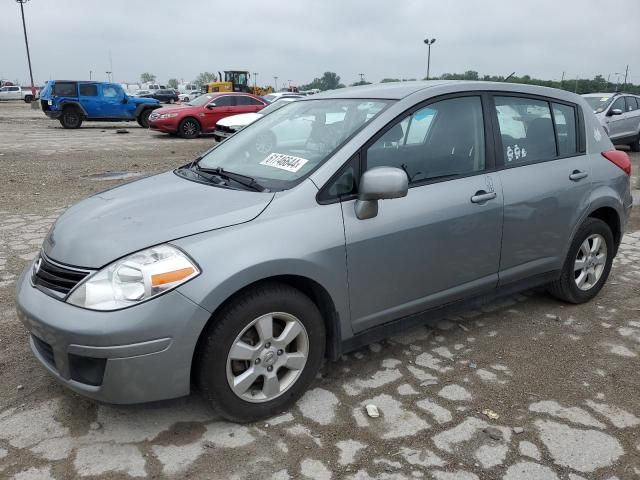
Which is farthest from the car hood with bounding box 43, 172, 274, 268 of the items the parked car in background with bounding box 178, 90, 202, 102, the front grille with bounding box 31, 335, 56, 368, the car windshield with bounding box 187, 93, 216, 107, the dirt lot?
the parked car in background with bounding box 178, 90, 202, 102

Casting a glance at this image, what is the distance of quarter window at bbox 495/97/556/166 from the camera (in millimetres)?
3496

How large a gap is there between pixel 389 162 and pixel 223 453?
174 cm

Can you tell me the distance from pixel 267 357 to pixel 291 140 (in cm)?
140

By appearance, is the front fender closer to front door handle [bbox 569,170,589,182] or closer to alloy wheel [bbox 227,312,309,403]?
front door handle [bbox 569,170,589,182]

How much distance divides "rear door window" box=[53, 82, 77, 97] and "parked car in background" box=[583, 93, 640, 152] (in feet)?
55.4

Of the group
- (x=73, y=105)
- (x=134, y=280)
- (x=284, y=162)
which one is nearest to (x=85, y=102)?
(x=73, y=105)

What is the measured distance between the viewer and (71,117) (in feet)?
64.4

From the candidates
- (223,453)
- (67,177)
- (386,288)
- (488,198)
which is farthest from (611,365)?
(67,177)

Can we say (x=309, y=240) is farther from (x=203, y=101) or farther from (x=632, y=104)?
(x=203, y=101)

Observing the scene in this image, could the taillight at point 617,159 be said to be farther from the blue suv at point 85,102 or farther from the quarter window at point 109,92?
the quarter window at point 109,92

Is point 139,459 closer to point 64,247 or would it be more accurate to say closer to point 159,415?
point 159,415

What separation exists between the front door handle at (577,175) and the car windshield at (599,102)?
36.6 feet

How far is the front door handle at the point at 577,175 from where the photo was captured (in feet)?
12.3

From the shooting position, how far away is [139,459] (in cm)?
238
